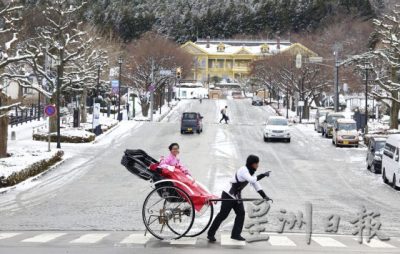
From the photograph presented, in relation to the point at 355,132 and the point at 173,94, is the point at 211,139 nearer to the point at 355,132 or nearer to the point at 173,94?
the point at 355,132

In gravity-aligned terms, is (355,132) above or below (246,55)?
below

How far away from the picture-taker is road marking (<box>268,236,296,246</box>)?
12.3m

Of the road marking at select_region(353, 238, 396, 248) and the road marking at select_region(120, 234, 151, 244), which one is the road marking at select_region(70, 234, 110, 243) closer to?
the road marking at select_region(120, 234, 151, 244)

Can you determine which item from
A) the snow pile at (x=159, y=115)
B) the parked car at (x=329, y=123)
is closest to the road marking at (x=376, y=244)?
the parked car at (x=329, y=123)

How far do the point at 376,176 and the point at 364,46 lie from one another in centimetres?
7324

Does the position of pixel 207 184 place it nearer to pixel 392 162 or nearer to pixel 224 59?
pixel 392 162

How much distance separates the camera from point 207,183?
2567 centimetres

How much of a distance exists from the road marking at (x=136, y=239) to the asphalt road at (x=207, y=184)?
171cm

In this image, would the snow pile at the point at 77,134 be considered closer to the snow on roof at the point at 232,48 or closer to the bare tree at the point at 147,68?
the bare tree at the point at 147,68

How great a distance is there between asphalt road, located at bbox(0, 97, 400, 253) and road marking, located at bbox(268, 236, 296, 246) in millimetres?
1358

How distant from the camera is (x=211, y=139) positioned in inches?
1833

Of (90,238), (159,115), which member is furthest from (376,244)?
(159,115)

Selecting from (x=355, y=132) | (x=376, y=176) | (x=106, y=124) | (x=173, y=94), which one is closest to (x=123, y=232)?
(x=376, y=176)

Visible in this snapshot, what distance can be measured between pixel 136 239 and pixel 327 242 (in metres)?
3.44
